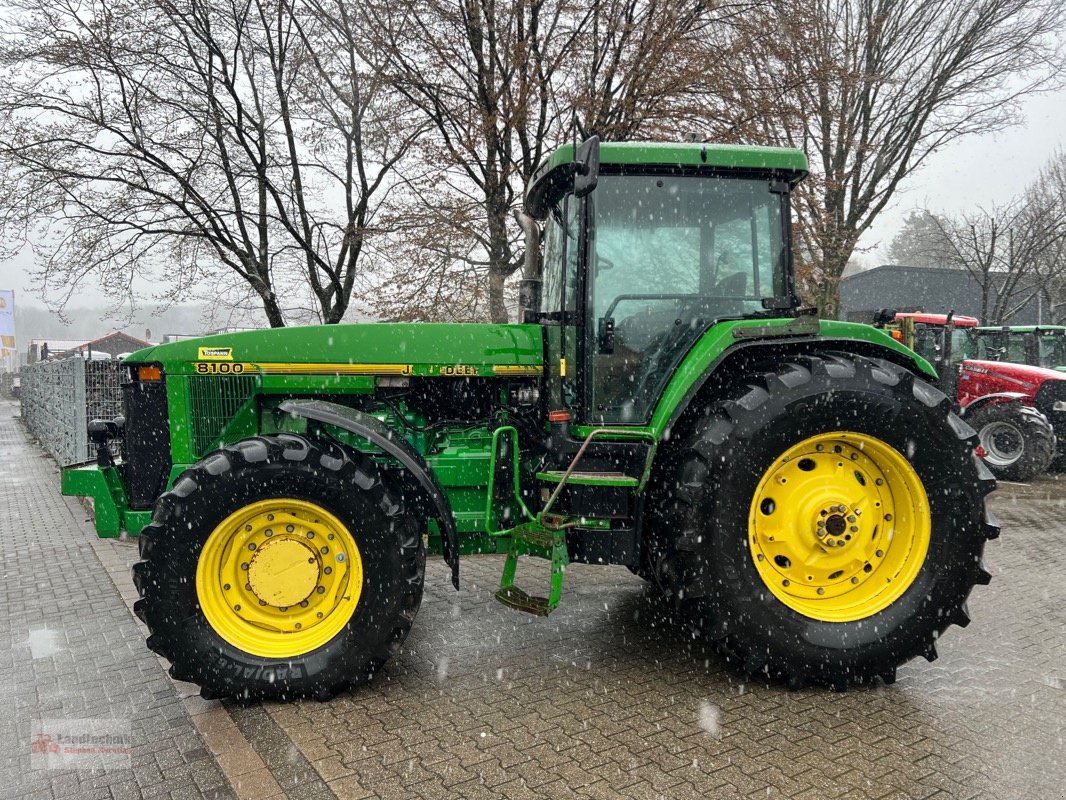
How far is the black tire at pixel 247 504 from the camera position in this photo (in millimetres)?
3361

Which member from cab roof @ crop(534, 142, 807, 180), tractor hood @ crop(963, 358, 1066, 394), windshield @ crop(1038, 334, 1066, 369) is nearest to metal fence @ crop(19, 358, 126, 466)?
cab roof @ crop(534, 142, 807, 180)

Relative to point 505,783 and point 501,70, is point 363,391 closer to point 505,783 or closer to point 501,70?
point 505,783

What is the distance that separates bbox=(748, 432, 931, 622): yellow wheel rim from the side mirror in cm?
151

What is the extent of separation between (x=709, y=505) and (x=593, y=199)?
61.3 inches

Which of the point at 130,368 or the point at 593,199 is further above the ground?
the point at 593,199

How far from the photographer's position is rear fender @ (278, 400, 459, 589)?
3.57m

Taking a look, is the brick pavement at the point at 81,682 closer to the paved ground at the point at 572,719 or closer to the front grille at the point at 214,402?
the paved ground at the point at 572,719

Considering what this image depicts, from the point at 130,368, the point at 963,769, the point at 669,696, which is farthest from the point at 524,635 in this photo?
the point at 130,368

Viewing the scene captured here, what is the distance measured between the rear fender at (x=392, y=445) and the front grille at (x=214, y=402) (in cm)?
36

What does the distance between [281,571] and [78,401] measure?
30.6 feet

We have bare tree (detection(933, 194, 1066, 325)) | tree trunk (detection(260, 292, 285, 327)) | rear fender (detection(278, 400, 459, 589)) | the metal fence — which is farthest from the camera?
bare tree (detection(933, 194, 1066, 325))

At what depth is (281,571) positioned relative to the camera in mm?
3504

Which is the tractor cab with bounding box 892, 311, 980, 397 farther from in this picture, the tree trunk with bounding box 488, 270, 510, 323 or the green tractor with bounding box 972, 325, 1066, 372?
the tree trunk with bounding box 488, 270, 510, 323

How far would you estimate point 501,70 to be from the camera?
10695mm
